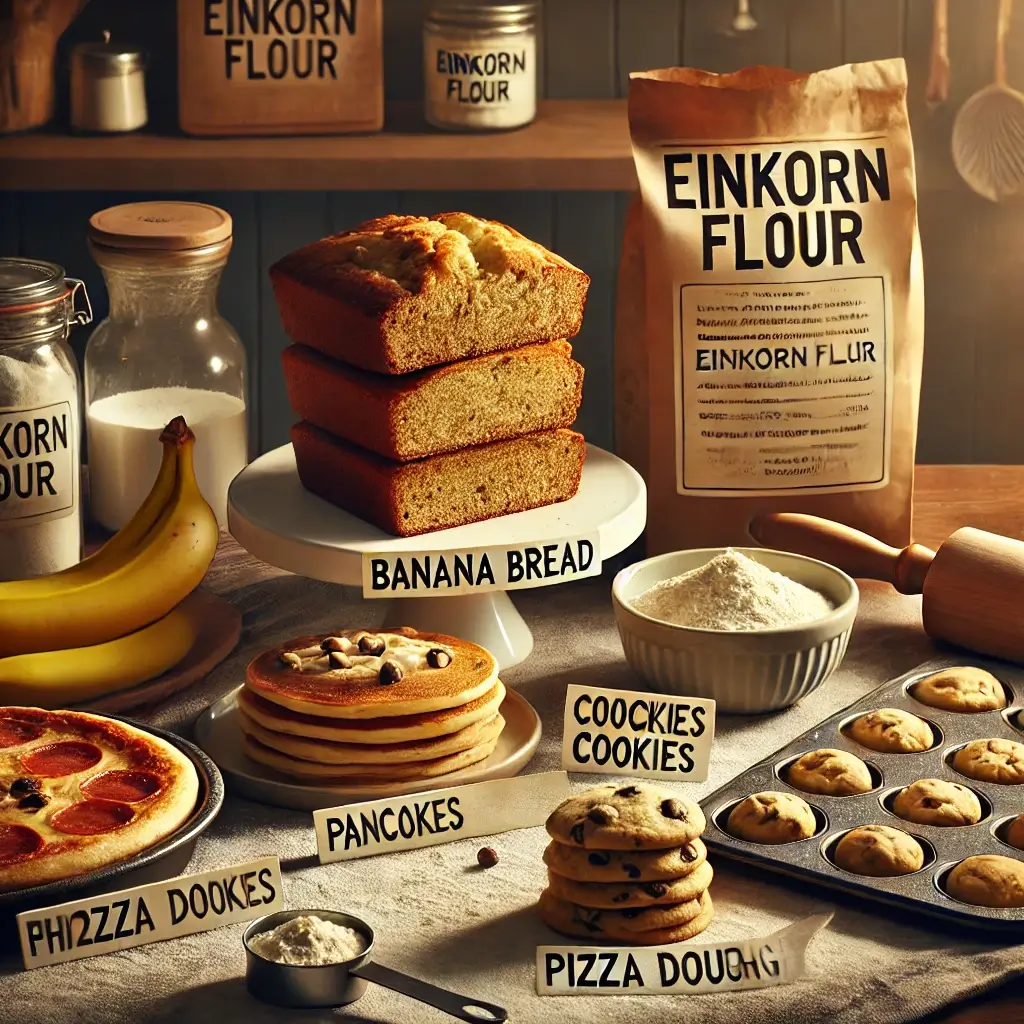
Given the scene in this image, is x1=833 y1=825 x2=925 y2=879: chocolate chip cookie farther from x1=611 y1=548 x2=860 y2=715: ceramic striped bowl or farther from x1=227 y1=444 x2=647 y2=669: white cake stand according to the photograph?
x1=227 y1=444 x2=647 y2=669: white cake stand

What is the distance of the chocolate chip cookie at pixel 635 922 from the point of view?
1.03 m

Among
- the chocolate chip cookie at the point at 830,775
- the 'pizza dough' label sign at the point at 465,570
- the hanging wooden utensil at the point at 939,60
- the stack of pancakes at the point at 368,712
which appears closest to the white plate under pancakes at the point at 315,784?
the stack of pancakes at the point at 368,712

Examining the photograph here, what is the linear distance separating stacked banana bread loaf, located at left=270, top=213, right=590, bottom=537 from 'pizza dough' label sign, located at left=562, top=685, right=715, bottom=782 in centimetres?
24

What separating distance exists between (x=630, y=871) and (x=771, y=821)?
154 mm

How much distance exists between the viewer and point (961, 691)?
1368mm

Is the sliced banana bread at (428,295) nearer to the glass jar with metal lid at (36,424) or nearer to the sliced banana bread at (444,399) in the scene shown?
the sliced banana bread at (444,399)

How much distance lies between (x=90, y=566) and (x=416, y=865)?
463mm

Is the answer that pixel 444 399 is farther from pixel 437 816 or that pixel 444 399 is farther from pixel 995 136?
pixel 995 136

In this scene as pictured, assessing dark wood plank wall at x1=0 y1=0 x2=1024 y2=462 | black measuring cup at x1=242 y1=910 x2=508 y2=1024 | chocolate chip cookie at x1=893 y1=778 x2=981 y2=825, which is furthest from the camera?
dark wood plank wall at x1=0 y1=0 x2=1024 y2=462

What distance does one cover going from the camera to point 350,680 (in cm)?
121

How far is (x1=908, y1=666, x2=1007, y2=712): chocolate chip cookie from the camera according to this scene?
136 cm

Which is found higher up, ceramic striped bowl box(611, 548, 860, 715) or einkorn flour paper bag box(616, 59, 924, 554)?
einkorn flour paper bag box(616, 59, 924, 554)

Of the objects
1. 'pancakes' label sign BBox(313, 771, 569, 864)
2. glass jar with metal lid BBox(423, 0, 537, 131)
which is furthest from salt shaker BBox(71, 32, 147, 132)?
'pancakes' label sign BBox(313, 771, 569, 864)

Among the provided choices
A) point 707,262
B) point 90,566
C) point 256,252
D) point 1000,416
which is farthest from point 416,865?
point 1000,416
